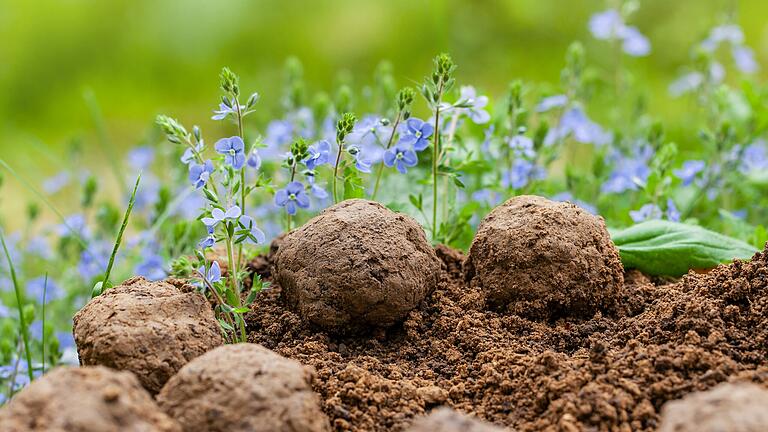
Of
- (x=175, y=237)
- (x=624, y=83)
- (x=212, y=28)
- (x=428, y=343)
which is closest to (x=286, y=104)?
(x=175, y=237)

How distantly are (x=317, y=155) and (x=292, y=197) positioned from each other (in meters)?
0.14

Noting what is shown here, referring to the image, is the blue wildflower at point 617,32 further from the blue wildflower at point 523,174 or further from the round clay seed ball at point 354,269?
the round clay seed ball at point 354,269

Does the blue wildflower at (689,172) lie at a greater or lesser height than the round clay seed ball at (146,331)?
greater

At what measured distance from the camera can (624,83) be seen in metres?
3.80

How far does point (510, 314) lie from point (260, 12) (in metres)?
4.78

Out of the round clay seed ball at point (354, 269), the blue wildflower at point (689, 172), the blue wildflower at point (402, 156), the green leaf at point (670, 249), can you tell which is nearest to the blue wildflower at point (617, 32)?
the blue wildflower at point (689, 172)

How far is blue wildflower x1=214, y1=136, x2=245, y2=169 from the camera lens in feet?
6.06

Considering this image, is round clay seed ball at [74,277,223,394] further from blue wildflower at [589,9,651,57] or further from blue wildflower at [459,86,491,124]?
blue wildflower at [589,9,651,57]

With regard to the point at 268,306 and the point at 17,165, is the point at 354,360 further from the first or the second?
the point at 17,165

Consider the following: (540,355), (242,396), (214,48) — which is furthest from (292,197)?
(214,48)

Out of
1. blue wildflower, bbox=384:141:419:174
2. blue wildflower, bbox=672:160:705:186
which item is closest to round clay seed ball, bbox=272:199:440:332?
blue wildflower, bbox=384:141:419:174

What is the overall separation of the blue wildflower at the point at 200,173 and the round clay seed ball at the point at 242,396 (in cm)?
52

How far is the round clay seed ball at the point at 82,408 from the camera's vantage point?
3.90ft

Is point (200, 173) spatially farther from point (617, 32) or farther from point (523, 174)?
point (617, 32)
